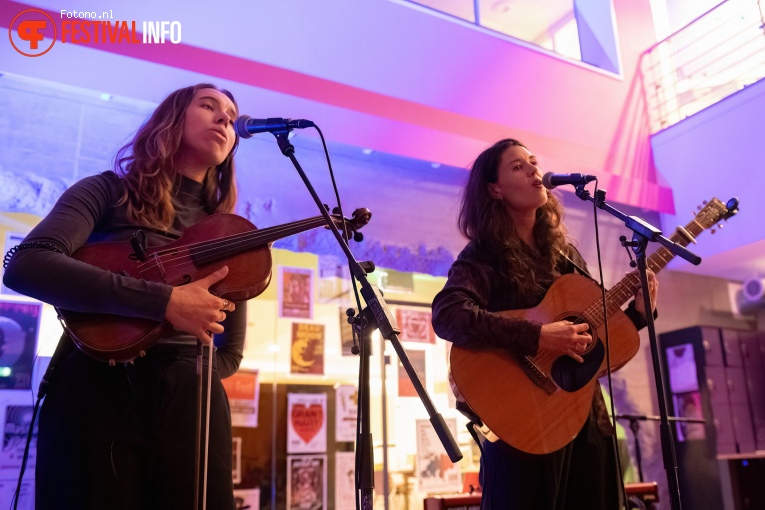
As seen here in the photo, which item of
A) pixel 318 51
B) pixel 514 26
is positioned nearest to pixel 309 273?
pixel 318 51

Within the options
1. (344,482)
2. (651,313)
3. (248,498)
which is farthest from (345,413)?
(651,313)

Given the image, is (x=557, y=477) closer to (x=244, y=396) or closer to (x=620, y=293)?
(x=620, y=293)

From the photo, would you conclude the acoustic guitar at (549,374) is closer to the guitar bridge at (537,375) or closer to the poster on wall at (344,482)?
the guitar bridge at (537,375)

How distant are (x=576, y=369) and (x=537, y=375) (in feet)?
0.51

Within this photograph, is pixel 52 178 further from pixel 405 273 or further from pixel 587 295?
pixel 587 295

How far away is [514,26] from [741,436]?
467cm

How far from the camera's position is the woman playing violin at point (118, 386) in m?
1.58

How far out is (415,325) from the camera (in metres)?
4.95

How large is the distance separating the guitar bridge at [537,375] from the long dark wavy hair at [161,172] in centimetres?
120

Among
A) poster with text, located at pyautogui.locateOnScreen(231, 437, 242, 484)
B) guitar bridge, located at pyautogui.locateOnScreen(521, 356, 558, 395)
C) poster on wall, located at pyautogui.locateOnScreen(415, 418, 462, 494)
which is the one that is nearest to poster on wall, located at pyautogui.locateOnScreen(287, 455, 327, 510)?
poster with text, located at pyautogui.locateOnScreen(231, 437, 242, 484)

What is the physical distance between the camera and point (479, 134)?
5.09 meters

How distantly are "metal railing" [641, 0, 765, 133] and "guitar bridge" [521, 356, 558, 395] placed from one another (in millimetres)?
4670

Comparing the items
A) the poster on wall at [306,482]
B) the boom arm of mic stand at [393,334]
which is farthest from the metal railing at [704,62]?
the boom arm of mic stand at [393,334]

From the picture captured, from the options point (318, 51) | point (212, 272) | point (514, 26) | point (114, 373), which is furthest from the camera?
point (514, 26)
